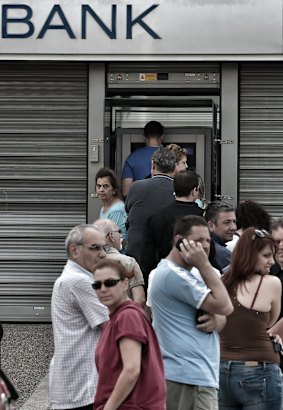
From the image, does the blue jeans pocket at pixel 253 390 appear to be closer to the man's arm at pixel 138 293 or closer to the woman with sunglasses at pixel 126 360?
the woman with sunglasses at pixel 126 360

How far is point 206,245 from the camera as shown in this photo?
6547 mm

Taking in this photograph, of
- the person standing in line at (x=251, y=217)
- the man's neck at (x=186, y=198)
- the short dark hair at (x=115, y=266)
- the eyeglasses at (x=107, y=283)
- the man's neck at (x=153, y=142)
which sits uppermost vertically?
the man's neck at (x=153, y=142)

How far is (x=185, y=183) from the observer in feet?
28.5

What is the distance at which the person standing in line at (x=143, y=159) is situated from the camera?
40.0ft

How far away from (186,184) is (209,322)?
253cm

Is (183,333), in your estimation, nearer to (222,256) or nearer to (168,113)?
(222,256)

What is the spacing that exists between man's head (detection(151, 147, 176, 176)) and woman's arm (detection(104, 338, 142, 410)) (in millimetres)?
4122

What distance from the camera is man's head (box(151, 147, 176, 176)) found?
9.70 metres

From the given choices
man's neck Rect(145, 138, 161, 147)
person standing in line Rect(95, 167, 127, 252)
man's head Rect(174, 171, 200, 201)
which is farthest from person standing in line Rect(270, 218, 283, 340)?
man's neck Rect(145, 138, 161, 147)

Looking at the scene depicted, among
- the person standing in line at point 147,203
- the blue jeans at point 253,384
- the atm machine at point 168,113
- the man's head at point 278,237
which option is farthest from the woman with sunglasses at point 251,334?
the atm machine at point 168,113

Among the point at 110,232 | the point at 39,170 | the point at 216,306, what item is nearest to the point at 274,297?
the point at 216,306

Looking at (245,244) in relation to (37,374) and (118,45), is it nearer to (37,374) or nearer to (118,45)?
(37,374)

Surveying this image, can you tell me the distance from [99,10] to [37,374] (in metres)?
4.37

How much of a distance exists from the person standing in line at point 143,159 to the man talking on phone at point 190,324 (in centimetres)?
577
